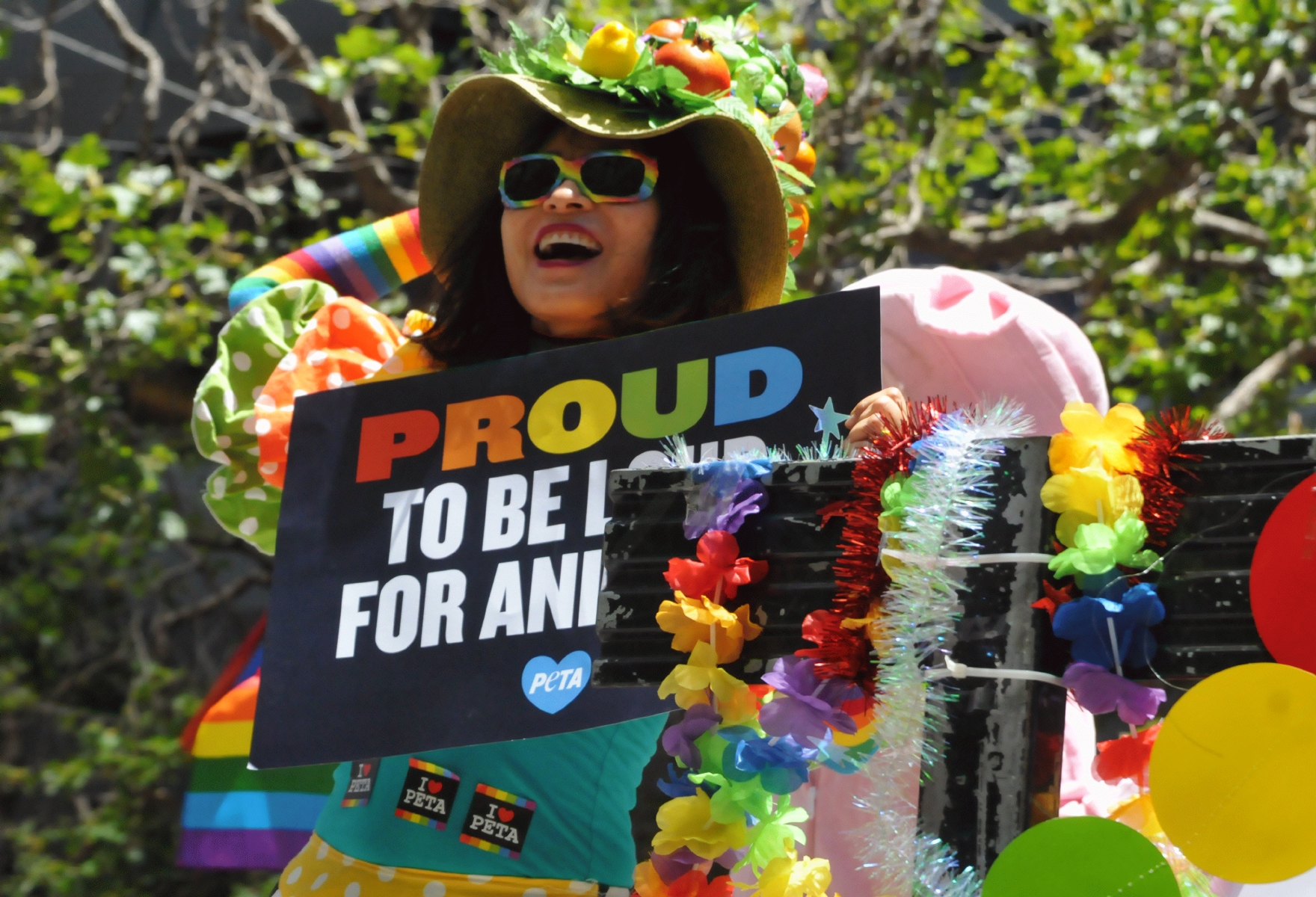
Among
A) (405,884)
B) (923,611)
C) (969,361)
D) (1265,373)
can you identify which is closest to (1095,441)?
(923,611)

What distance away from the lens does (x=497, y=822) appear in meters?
1.46

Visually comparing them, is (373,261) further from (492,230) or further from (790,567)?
(790,567)

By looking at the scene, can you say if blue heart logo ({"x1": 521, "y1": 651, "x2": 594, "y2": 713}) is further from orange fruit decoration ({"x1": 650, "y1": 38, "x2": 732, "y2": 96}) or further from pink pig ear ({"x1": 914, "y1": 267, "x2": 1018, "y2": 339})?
orange fruit decoration ({"x1": 650, "y1": 38, "x2": 732, "y2": 96})

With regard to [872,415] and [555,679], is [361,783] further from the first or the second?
[872,415]

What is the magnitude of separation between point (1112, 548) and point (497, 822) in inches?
31.7

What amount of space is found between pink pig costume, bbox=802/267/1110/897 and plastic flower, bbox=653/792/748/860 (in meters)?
0.60

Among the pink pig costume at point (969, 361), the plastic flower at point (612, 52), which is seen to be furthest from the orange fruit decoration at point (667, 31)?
the pink pig costume at point (969, 361)

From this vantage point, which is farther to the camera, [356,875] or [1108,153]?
[1108,153]

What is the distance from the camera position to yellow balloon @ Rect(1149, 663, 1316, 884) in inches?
31.3

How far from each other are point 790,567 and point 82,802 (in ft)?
16.7

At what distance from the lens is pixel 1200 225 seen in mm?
4312

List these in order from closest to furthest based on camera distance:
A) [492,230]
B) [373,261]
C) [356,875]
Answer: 1. [356,875]
2. [492,230]
3. [373,261]

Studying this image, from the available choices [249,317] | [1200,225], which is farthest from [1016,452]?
[1200,225]

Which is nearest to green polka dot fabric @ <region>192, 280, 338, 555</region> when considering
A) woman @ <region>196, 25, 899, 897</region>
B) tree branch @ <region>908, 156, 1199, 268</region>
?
woman @ <region>196, 25, 899, 897</region>
